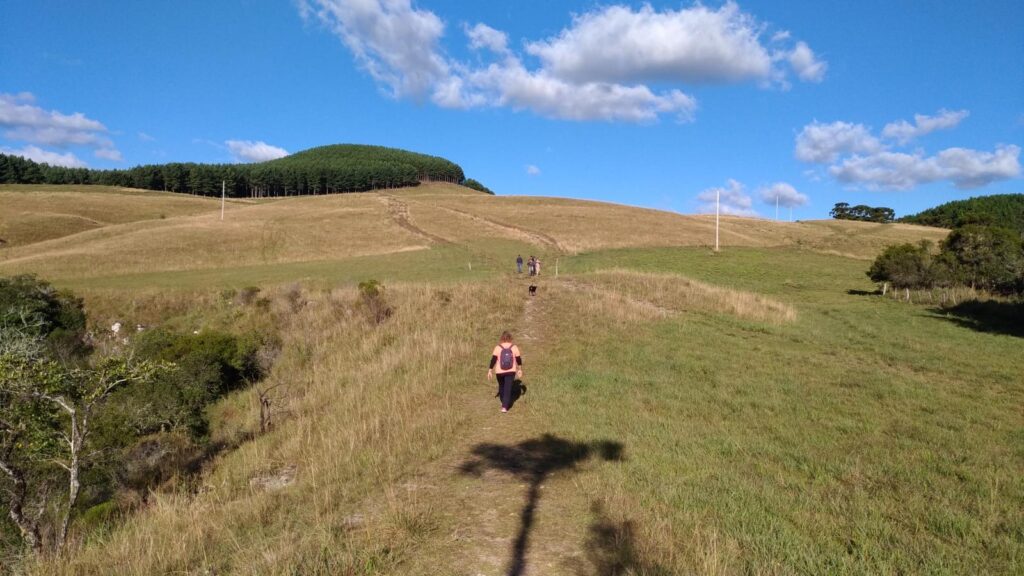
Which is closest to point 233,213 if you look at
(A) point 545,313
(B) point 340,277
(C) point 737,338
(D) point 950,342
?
(B) point 340,277

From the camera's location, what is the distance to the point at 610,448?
7.77m

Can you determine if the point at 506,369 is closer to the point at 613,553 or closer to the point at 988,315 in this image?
the point at 613,553

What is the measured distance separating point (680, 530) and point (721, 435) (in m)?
3.59

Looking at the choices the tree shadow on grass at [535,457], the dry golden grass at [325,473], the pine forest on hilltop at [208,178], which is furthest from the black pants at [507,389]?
the pine forest on hilltop at [208,178]

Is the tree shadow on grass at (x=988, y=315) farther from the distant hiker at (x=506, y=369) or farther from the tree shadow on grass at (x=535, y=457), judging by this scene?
the tree shadow on grass at (x=535, y=457)

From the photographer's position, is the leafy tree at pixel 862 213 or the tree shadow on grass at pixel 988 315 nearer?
the tree shadow on grass at pixel 988 315

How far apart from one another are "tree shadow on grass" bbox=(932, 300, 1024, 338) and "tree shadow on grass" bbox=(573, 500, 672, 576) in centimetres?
2102

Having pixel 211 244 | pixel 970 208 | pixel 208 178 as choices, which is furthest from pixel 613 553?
pixel 970 208

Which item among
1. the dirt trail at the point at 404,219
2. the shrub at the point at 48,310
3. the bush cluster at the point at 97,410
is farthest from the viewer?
the dirt trail at the point at 404,219

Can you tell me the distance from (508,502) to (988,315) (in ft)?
85.5

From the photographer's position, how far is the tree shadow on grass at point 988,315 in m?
20.2

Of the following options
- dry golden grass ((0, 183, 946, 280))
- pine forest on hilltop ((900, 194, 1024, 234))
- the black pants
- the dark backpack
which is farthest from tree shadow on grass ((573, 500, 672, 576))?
pine forest on hilltop ((900, 194, 1024, 234))

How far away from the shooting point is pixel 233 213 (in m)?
73.5

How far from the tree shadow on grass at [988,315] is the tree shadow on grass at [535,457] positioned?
64.1 feet
